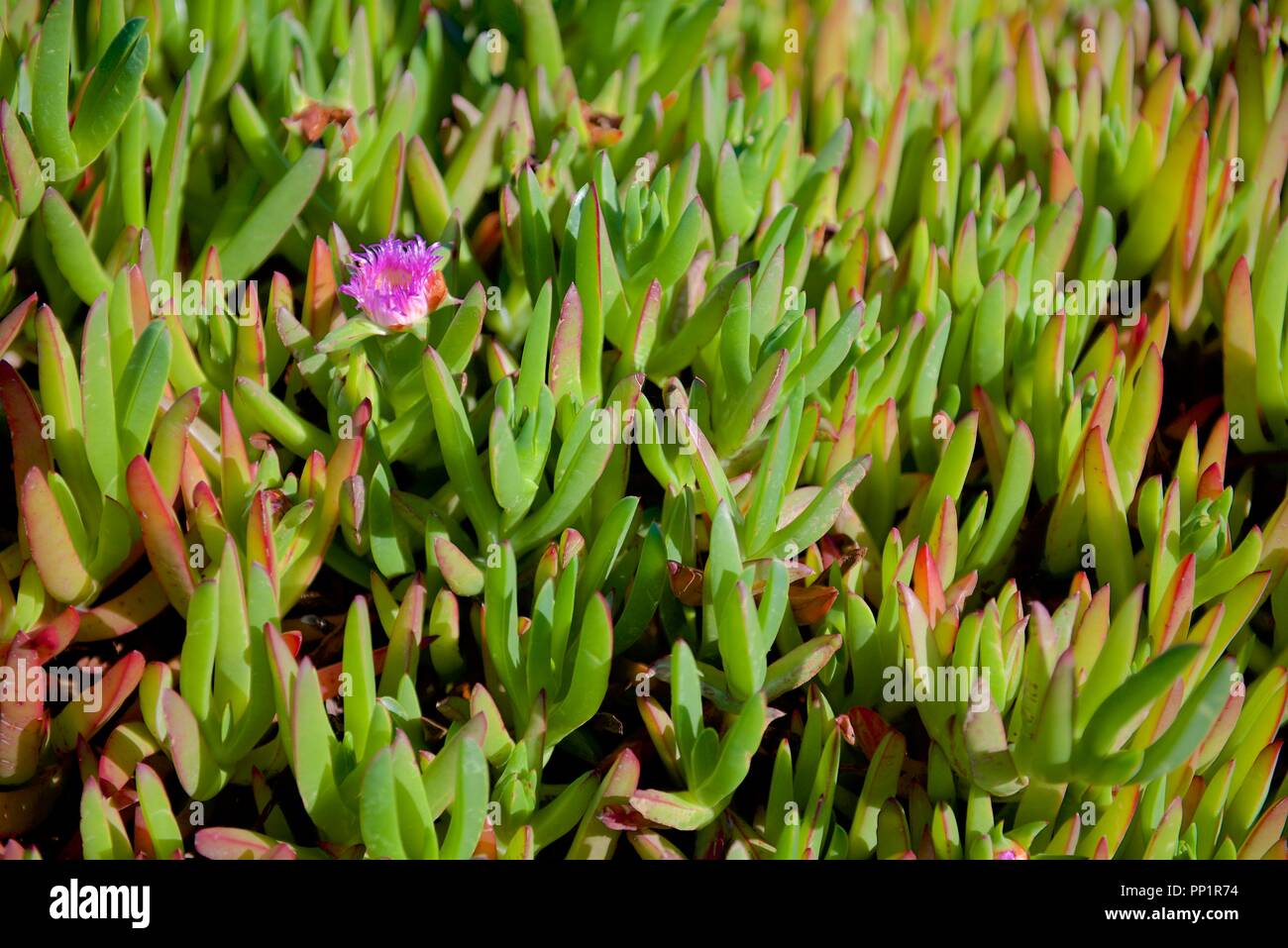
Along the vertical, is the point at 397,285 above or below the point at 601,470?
above

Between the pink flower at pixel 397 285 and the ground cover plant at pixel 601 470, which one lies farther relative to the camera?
the pink flower at pixel 397 285

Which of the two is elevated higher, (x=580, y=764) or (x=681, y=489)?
(x=681, y=489)

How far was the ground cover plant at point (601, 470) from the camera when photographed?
1.00 metres

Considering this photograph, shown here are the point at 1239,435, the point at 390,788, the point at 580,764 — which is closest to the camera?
the point at 390,788

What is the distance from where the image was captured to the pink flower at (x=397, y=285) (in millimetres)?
1143

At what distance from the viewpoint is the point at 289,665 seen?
0.96m

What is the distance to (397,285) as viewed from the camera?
1.16 metres

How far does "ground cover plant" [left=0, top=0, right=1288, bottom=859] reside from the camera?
1.00 m

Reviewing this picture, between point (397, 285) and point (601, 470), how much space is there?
291mm

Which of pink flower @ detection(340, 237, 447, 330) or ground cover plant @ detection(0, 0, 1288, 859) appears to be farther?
pink flower @ detection(340, 237, 447, 330)

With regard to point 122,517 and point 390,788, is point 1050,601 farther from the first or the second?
point 122,517

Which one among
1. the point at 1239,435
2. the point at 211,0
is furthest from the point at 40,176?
the point at 1239,435

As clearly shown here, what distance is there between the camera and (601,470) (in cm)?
108

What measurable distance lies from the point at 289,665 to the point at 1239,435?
3.54ft
